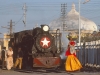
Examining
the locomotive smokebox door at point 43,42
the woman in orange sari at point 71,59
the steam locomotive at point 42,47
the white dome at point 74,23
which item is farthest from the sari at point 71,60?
the white dome at point 74,23

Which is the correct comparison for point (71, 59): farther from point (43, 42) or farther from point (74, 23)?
point (74, 23)

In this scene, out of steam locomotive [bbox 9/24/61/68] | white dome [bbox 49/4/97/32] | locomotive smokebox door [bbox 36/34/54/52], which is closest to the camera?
steam locomotive [bbox 9/24/61/68]

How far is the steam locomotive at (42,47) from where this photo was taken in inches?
812

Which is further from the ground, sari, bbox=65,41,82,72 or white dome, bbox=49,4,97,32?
white dome, bbox=49,4,97,32

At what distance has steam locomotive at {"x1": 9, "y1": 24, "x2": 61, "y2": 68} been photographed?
20625 millimetres

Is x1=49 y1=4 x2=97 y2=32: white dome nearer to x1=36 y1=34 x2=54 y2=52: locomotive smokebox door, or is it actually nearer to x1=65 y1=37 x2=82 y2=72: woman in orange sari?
x1=36 y1=34 x2=54 y2=52: locomotive smokebox door

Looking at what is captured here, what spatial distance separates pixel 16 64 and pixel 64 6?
5886cm

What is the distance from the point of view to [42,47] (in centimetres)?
2105

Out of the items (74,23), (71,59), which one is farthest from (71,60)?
(74,23)

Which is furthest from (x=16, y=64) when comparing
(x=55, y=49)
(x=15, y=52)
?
(x=55, y=49)

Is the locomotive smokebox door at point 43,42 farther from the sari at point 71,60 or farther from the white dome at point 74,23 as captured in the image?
the white dome at point 74,23

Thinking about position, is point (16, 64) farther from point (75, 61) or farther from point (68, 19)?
point (68, 19)

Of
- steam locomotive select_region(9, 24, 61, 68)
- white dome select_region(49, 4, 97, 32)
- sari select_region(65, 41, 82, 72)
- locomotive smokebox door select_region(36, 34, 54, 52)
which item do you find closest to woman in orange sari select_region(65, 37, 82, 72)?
sari select_region(65, 41, 82, 72)

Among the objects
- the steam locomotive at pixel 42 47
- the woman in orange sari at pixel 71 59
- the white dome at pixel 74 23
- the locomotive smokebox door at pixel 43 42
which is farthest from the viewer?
the white dome at pixel 74 23
